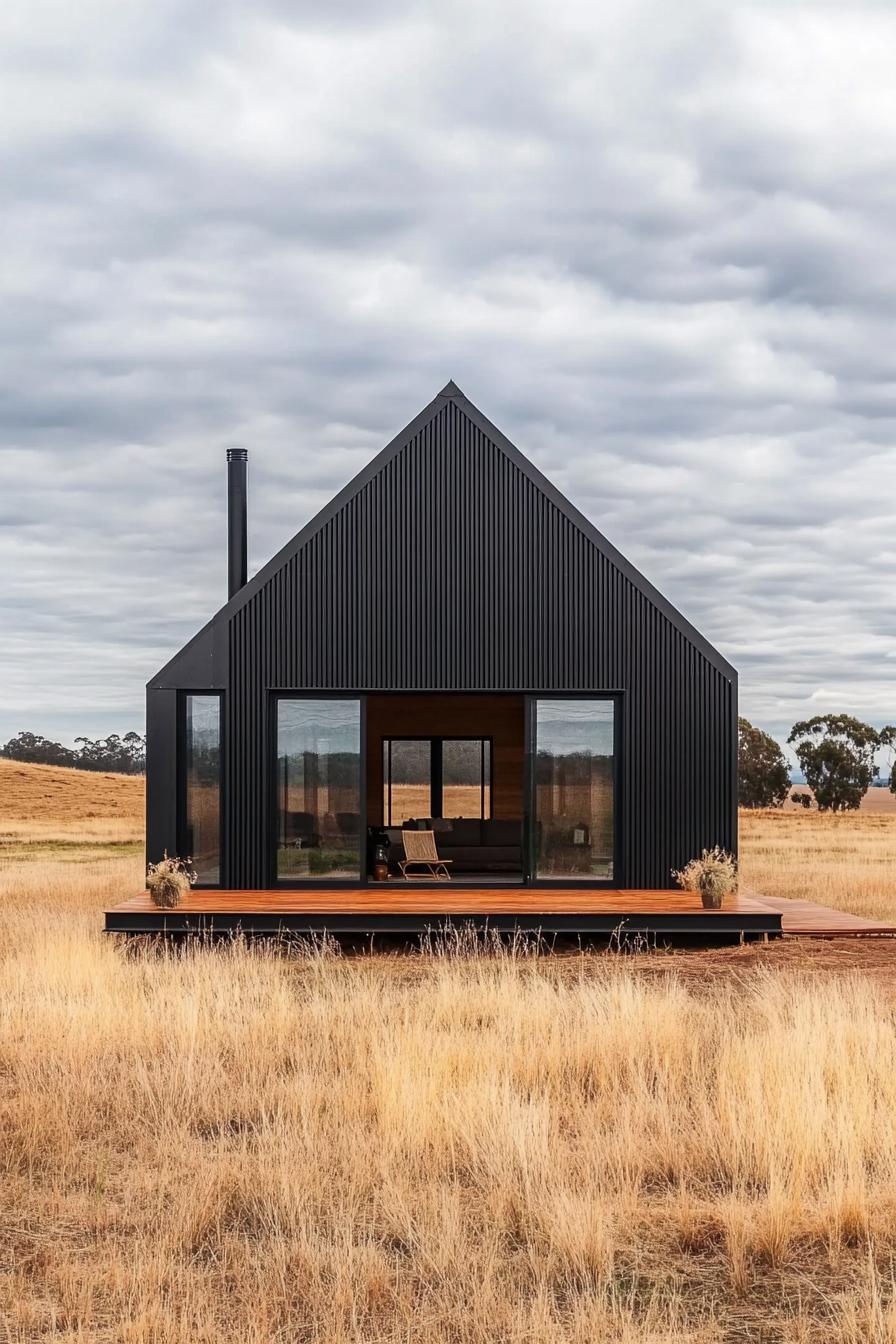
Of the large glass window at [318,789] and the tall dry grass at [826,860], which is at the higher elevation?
the large glass window at [318,789]

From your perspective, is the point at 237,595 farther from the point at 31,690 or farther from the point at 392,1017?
the point at 31,690

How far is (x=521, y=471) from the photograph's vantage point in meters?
12.8

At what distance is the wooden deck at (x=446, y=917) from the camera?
11.0 meters

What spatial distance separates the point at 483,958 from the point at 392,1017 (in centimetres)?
285

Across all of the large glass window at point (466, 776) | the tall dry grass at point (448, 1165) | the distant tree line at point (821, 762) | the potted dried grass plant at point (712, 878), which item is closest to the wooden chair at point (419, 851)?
the potted dried grass plant at point (712, 878)

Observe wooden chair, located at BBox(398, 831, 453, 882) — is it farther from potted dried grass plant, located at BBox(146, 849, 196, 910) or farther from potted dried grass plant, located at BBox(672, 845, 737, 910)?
potted dried grass plant, located at BBox(146, 849, 196, 910)

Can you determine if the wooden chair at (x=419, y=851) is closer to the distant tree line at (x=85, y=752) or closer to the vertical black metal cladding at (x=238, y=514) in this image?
the vertical black metal cladding at (x=238, y=514)

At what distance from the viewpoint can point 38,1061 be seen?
270 inches

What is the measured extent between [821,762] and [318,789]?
120ft

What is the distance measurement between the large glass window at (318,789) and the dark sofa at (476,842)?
327cm

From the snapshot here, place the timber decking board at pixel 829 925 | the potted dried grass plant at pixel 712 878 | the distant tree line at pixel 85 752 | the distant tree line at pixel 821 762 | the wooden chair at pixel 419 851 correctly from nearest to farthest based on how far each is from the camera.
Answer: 1. the potted dried grass plant at pixel 712 878
2. the timber decking board at pixel 829 925
3. the wooden chair at pixel 419 851
4. the distant tree line at pixel 821 762
5. the distant tree line at pixel 85 752

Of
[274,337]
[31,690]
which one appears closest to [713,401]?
[274,337]

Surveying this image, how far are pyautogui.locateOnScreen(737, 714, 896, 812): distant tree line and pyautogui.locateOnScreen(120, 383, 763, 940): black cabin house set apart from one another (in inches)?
1353

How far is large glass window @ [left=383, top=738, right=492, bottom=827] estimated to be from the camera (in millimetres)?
17453
